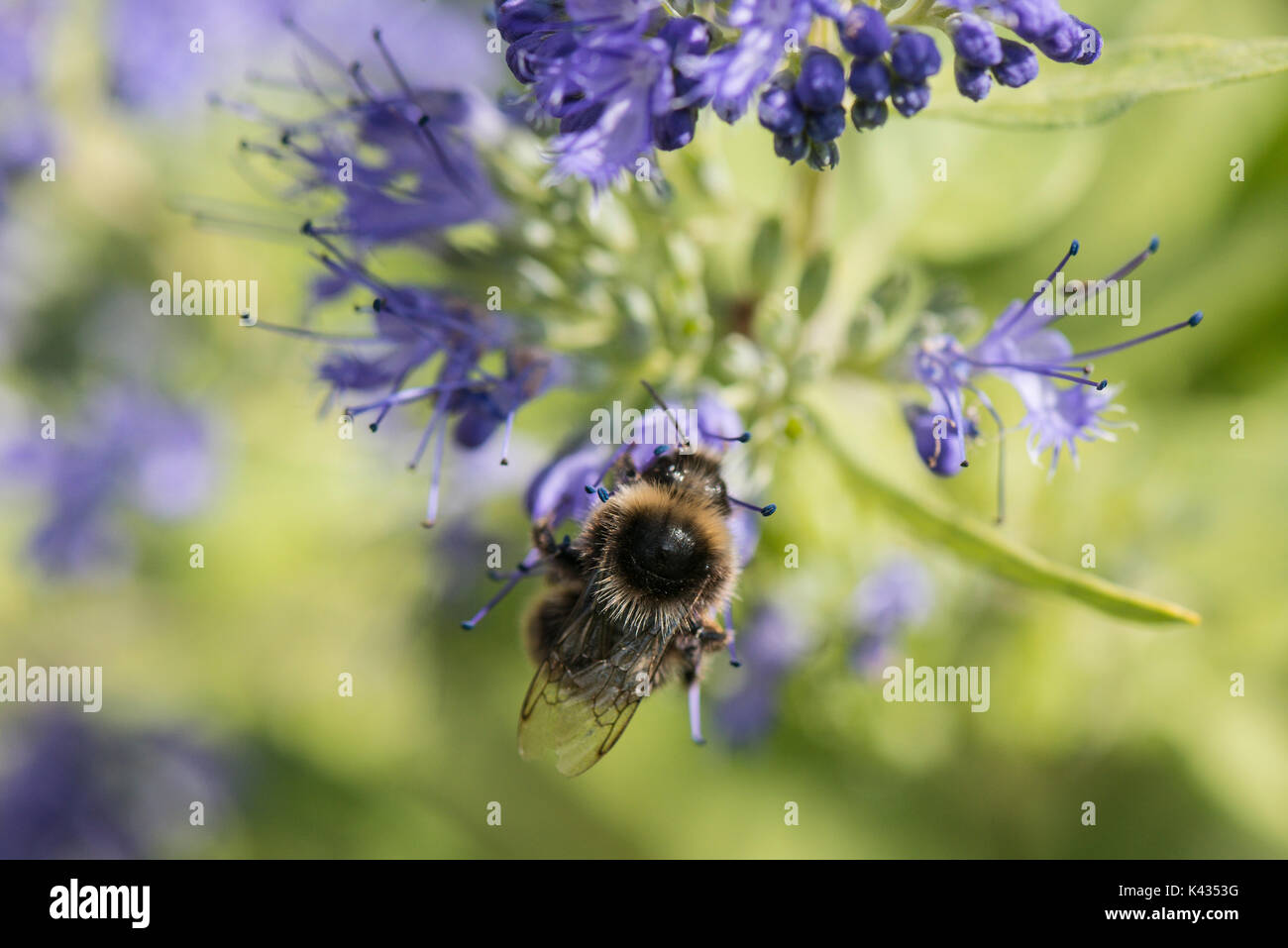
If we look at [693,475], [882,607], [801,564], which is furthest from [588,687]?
[882,607]

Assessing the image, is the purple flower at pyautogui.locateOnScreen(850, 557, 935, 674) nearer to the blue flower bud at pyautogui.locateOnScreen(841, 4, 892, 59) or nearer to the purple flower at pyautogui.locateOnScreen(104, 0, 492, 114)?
the blue flower bud at pyautogui.locateOnScreen(841, 4, 892, 59)

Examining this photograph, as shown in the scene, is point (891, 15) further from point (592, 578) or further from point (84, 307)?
point (84, 307)

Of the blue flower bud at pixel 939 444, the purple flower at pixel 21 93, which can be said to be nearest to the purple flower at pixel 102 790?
the purple flower at pixel 21 93

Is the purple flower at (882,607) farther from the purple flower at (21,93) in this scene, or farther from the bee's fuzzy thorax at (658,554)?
the purple flower at (21,93)

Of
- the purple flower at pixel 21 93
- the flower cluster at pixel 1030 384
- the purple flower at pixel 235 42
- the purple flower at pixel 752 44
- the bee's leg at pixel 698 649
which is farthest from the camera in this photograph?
the purple flower at pixel 235 42

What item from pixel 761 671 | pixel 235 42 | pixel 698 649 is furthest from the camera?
pixel 235 42

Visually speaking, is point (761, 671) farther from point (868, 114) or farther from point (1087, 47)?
point (1087, 47)
